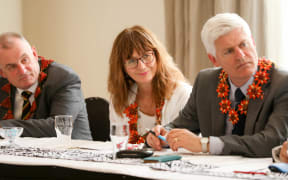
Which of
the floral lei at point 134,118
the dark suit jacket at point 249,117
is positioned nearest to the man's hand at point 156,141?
the dark suit jacket at point 249,117

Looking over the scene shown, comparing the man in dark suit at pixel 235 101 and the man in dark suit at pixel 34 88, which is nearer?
the man in dark suit at pixel 235 101

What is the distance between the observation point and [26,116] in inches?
115

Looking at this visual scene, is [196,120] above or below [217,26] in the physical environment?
below

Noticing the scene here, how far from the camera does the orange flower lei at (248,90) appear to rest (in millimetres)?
2006

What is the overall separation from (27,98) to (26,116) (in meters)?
0.14

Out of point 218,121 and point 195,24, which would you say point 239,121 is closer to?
point 218,121

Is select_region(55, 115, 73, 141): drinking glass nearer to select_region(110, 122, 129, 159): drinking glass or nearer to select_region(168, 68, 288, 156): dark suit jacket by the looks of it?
select_region(110, 122, 129, 159): drinking glass

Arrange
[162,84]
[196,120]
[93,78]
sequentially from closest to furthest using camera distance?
[196,120] < [162,84] < [93,78]

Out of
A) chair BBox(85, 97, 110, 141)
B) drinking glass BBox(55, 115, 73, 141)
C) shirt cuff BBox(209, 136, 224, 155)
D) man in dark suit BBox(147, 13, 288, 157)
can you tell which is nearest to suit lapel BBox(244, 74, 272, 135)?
man in dark suit BBox(147, 13, 288, 157)

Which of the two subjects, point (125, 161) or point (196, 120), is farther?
point (196, 120)

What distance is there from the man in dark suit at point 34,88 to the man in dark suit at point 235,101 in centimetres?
92

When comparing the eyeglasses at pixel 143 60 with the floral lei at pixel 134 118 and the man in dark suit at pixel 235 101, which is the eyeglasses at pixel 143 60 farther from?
the man in dark suit at pixel 235 101

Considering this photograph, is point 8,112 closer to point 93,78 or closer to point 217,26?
point 217,26

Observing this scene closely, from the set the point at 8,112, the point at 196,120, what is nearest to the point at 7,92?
the point at 8,112
